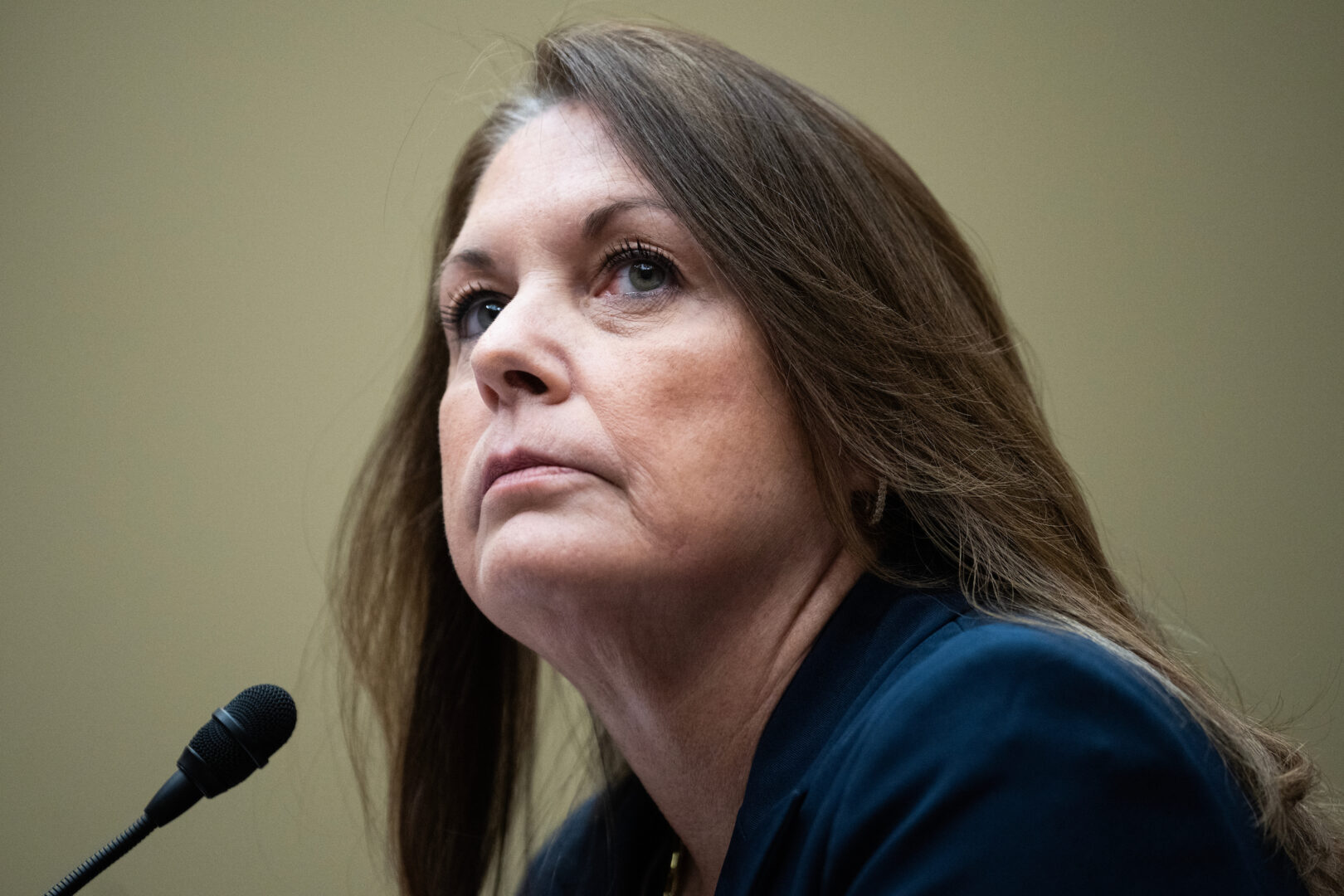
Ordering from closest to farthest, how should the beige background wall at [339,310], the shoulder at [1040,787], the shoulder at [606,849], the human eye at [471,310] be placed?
1. the shoulder at [1040,787]
2. the human eye at [471,310]
3. the shoulder at [606,849]
4. the beige background wall at [339,310]

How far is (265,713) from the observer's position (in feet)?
3.34

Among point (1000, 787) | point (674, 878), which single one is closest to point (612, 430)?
point (1000, 787)

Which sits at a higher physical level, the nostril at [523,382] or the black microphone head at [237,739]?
the nostril at [523,382]

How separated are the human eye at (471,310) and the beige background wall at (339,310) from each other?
629 millimetres

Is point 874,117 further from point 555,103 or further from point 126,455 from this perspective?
point 126,455

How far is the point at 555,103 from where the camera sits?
1.16m

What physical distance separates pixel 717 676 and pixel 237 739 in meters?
0.41

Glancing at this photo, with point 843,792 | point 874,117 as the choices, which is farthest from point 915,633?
point 874,117

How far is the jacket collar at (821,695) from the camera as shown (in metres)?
0.91

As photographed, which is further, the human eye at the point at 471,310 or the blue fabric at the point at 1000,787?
the human eye at the point at 471,310

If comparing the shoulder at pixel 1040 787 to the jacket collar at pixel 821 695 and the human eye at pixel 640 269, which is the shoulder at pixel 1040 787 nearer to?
the jacket collar at pixel 821 695

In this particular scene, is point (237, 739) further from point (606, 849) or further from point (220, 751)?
point (606, 849)

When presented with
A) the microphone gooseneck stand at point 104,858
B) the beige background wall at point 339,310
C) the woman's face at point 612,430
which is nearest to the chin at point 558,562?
the woman's face at point 612,430

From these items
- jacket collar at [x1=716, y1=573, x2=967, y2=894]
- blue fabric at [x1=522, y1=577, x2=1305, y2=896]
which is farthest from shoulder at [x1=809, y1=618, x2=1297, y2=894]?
jacket collar at [x1=716, y1=573, x2=967, y2=894]
